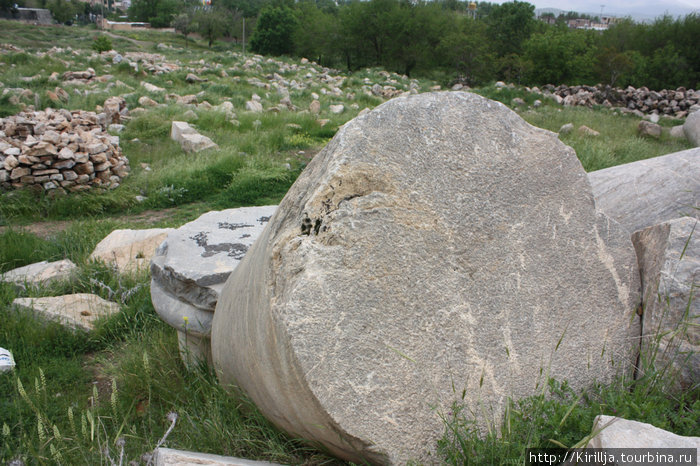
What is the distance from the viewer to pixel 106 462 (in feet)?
6.69

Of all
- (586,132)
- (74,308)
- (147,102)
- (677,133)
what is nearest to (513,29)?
(677,133)

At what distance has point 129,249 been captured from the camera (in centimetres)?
448

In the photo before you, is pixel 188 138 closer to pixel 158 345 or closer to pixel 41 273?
pixel 41 273

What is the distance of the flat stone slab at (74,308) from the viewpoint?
353cm

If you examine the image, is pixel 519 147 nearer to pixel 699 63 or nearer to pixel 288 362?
pixel 288 362

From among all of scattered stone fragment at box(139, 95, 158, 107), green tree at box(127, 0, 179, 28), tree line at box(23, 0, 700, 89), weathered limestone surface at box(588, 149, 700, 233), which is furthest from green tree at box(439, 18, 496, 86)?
green tree at box(127, 0, 179, 28)

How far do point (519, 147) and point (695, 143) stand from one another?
28.3 ft

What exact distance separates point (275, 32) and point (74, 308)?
36475 millimetres

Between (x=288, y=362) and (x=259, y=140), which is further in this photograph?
(x=259, y=140)

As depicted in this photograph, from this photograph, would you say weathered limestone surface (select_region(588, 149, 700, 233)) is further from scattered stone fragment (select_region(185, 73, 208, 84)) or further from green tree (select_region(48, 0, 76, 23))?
green tree (select_region(48, 0, 76, 23))

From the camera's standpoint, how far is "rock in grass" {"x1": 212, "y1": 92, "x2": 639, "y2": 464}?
1723 millimetres

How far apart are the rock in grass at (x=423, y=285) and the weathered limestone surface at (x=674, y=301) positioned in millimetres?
84

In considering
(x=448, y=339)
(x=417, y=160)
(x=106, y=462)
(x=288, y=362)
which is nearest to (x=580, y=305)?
(x=448, y=339)

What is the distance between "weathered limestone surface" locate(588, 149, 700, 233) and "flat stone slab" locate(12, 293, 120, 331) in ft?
11.5
